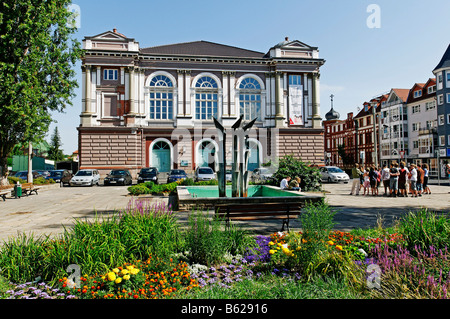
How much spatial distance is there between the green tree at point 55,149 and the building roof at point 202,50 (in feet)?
221

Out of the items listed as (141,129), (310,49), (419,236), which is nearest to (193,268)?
(419,236)

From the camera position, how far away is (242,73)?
133 ft

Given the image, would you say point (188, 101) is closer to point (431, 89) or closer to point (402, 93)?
point (431, 89)

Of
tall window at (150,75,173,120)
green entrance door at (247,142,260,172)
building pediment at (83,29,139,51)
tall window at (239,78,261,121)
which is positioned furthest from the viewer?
tall window at (239,78,261,121)

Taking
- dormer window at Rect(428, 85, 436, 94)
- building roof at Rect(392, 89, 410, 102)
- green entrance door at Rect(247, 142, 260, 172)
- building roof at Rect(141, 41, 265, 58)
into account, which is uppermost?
building roof at Rect(141, 41, 265, 58)

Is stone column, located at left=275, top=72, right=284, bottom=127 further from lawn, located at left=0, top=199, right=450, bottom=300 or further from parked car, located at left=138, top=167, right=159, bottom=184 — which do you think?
lawn, located at left=0, top=199, right=450, bottom=300

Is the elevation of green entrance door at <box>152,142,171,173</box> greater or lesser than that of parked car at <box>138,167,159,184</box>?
greater

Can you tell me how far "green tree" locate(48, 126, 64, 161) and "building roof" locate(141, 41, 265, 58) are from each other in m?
67.3

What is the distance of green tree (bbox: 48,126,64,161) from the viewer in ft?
308

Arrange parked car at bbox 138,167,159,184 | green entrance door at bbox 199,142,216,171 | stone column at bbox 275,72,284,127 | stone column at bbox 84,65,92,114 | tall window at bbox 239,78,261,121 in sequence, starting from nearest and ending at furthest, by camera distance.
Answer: parked car at bbox 138,167,159,184, stone column at bbox 84,65,92,114, green entrance door at bbox 199,142,216,171, stone column at bbox 275,72,284,127, tall window at bbox 239,78,261,121

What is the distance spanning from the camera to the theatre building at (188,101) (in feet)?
121

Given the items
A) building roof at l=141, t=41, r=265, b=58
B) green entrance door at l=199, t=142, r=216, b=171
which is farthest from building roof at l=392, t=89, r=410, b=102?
green entrance door at l=199, t=142, r=216, b=171

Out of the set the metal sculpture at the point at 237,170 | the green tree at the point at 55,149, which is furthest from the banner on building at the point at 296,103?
the green tree at the point at 55,149
